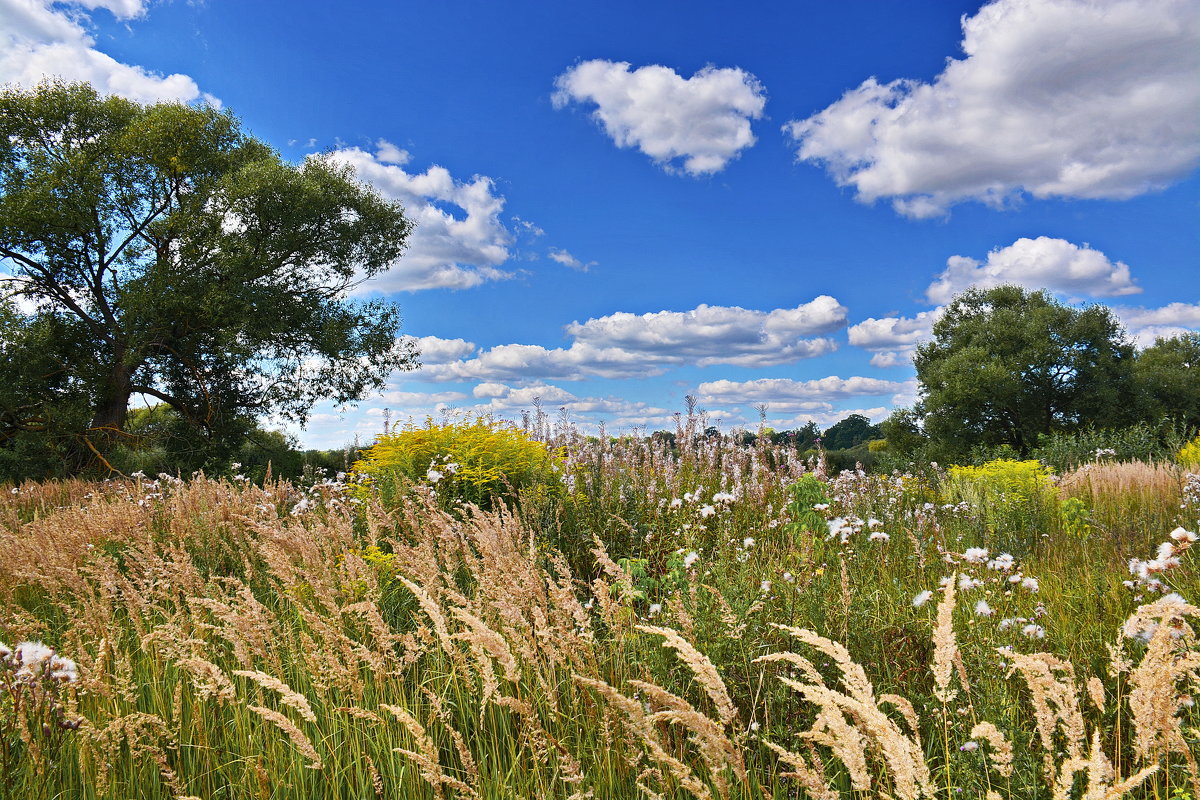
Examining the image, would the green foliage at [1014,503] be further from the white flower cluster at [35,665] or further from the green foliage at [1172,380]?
the green foliage at [1172,380]

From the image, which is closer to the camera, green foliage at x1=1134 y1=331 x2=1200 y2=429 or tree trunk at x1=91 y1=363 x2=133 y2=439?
tree trunk at x1=91 y1=363 x2=133 y2=439

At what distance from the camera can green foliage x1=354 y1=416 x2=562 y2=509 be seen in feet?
20.5

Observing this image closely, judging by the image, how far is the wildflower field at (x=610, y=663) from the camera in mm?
1702

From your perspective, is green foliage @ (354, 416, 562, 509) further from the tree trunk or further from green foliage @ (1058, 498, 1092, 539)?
the tree trunk

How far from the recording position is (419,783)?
2.38 meters

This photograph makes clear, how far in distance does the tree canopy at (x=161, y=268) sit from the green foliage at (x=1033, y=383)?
1957 cm

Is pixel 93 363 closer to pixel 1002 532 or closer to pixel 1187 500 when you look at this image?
pixel 1002 532

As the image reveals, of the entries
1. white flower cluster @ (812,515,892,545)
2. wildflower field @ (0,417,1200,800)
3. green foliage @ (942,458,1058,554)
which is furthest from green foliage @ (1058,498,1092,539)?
white flower cluster @ (812,515,892,545)

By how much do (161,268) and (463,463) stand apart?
45.4 ft

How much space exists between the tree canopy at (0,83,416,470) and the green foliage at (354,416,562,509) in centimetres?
1030

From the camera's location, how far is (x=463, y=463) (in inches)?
255

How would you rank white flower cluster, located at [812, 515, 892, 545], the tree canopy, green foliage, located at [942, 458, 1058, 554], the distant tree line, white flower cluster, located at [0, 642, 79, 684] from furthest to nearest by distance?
the distant tree line, the tree canopy, green foliage, located at [942, 458, 1058, 554], white flower cluster, located at [812, 515, 892, 545], white flower cluster, located at [0, 642, 79, 684]

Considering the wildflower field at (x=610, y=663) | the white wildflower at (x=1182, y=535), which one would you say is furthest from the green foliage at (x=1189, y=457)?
the white wildflower at (x=1182, y=535)

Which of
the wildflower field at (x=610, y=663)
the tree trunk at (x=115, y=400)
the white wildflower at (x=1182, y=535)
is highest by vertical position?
the tree trunk at (x=115, y=400)
